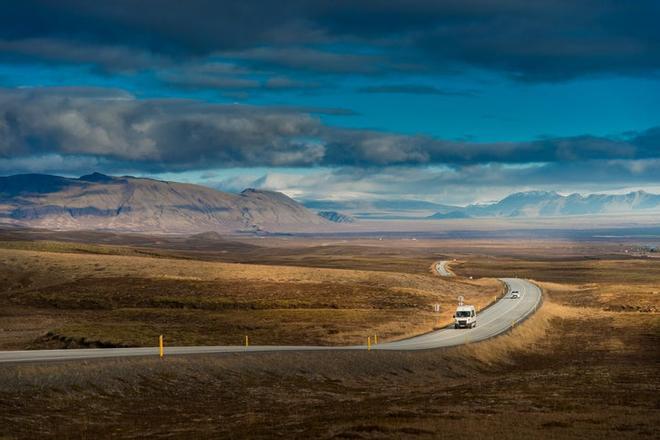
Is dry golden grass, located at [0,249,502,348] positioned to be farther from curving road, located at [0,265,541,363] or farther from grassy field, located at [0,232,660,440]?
curving road, located at [0,265,541,363]

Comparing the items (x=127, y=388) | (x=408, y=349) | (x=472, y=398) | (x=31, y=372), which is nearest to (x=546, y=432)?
(x=472, y=398)

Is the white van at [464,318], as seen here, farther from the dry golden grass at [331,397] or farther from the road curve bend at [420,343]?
the dry golden grass at [331,397]

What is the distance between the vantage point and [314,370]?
147 feet

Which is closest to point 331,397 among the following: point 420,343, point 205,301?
point 420,343

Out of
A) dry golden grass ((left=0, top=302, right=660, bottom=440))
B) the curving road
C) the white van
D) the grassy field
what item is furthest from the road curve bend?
dry golden grass ((left=0, top=302, right=660, bottom=440))

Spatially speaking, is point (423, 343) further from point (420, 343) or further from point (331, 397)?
point (331, 397)

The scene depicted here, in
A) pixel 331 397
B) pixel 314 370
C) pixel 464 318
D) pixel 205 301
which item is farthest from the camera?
pixel 205 301

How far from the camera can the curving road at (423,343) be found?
42969 mm

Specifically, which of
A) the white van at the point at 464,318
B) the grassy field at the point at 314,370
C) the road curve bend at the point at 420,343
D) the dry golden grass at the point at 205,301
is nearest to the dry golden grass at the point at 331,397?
the grassy field at the point at 314,370

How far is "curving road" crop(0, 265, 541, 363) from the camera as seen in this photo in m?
43.0

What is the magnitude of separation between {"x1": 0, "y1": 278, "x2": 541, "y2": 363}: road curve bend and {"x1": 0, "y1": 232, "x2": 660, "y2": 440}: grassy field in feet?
7.67

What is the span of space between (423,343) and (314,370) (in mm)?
16896

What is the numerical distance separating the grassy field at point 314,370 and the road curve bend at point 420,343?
2338 millimetres

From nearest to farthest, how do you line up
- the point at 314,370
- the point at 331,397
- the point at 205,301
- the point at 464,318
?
the point at 331,397 → the point at 314,370 → the point at 464,318 → the point at 205,301
